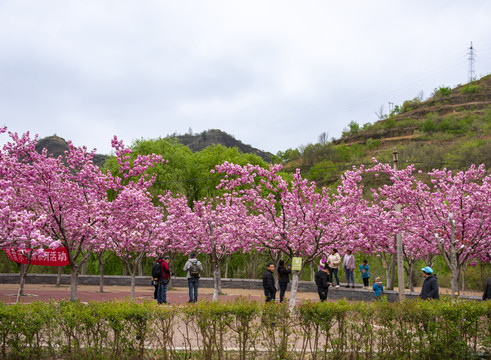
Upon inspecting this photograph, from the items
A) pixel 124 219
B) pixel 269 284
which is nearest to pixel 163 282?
pixel 124 219

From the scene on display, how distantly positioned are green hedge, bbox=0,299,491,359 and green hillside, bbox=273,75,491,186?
33.4 metres

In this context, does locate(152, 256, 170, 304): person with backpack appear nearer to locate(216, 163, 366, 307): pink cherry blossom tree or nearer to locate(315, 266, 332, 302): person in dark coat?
locate(216, 163, 366, 307): pink cherry blossom tree

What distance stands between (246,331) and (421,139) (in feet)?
306

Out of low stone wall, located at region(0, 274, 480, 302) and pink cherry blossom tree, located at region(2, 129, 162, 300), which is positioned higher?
pink cherry blossom tree, located at region(2, 129, 162, 300)

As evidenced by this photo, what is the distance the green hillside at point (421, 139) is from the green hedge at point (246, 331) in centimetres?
3343

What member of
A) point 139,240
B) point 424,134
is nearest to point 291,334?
point 139,240

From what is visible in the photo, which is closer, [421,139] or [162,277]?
[162,277]

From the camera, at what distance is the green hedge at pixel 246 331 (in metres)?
7.07

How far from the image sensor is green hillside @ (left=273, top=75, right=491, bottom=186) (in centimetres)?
6128

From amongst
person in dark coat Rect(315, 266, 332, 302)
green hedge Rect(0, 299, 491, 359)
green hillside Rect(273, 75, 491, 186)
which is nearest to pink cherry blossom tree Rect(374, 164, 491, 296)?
person in dark coat Rect(315, 266, 332, 302)

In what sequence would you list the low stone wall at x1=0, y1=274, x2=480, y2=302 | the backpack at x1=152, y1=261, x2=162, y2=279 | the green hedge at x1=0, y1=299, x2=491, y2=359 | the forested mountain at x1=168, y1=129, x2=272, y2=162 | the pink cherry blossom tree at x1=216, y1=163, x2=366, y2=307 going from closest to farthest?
the green hedge at x1=0, y1=299, x2=491, y2=359 < the pink cherry blossom tree at x1=216, y1=163, x2=366, y2=307 < the backpack at x1=152, y1=261, x2=162, y2=279 < the low stone wall at x1=0, y1=274, x2=480, y2=302 < the forested mountain at x1=168, y1=129, x2=272, y2=162

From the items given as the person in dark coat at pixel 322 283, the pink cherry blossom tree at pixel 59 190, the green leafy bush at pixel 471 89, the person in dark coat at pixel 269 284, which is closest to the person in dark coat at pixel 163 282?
the pink cherry blossom tree at pixel 59 190

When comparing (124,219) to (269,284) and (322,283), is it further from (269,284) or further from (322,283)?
(322,283)

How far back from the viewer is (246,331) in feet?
23.4
